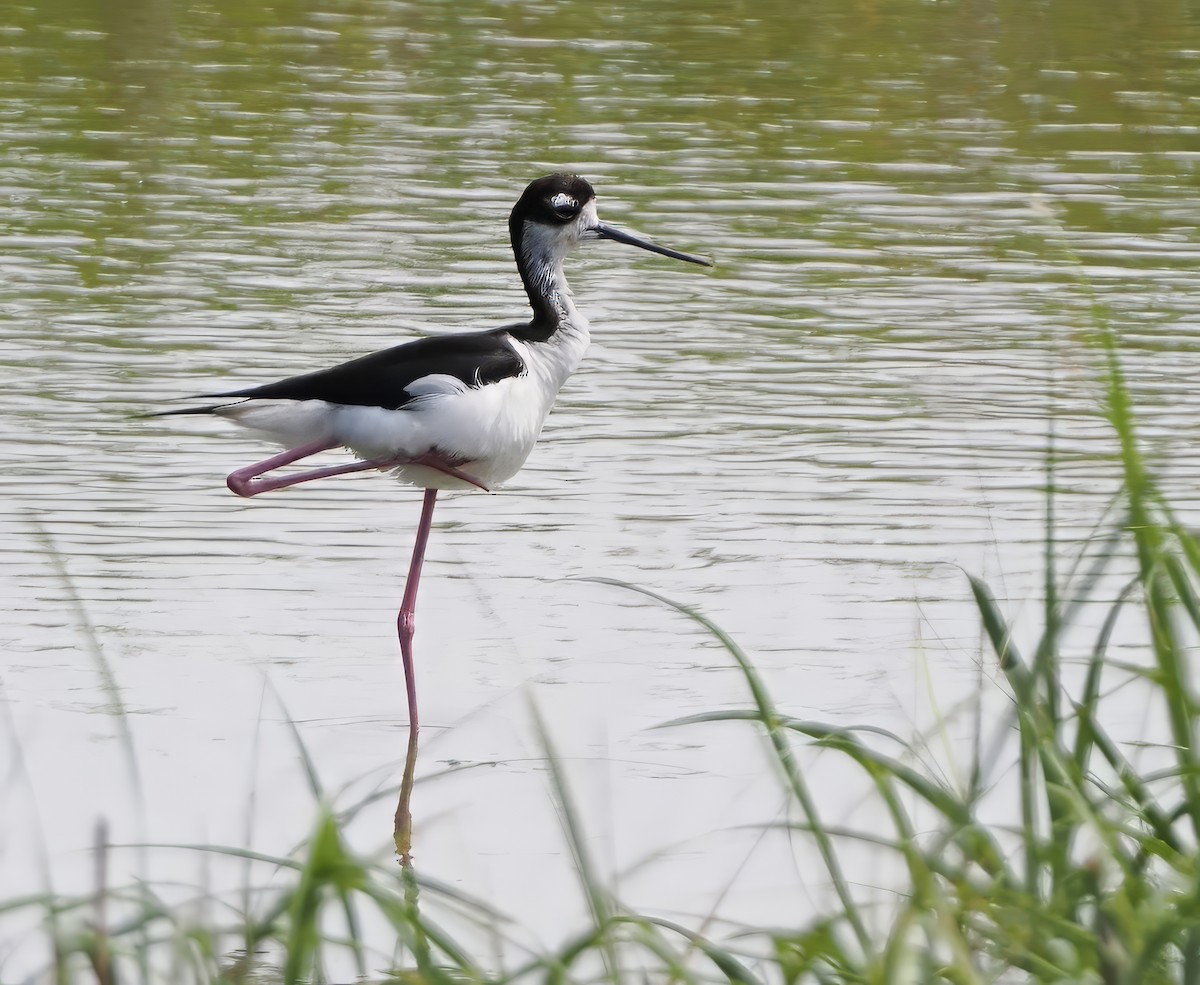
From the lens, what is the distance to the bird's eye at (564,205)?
6191 mm

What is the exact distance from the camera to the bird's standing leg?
15.9ft

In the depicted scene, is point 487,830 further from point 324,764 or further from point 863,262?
point 863,262

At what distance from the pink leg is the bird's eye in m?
0.89

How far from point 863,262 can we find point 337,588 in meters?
5.00

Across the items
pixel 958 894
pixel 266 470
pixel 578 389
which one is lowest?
pixel 578 389

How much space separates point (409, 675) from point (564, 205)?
1.54 meters

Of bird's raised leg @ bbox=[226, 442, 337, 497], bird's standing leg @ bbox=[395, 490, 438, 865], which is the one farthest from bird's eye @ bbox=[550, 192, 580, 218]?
bird's raised leg @ bbox=[226, 442, 337, 497]

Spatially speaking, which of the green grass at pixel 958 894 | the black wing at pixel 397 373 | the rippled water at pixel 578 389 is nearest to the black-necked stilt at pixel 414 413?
the black wing at pixel 397 373

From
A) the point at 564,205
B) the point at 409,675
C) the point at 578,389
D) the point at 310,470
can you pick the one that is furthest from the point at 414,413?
the point at 578,389

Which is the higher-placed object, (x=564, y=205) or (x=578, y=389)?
(x=564, y=205)

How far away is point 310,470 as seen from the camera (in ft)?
18.6

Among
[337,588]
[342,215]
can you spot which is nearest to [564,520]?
[337,588]

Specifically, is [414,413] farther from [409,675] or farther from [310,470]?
[409,675]

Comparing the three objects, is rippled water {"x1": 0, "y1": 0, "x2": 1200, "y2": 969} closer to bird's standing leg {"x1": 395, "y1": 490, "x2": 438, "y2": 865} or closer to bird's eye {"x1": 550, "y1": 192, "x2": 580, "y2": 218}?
bird's standing leg {"x1": 395, "y1": 490, "x2": 438, "y2": 865}
